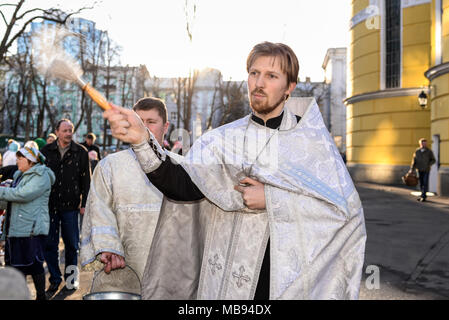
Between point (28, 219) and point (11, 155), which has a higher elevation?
point (11, 155)

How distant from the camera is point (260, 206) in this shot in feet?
6.98

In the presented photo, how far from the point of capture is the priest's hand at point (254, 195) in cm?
211

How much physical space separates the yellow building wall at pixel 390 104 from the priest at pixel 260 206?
66.7 feet

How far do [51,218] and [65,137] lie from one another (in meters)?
1.10

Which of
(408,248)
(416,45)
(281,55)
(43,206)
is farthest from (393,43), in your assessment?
(281,55)

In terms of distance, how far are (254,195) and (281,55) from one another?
2.40 ft

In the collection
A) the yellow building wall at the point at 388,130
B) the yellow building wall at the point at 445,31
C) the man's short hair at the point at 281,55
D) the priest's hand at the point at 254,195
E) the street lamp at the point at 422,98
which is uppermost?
the yellow building wall at the point at 445,31

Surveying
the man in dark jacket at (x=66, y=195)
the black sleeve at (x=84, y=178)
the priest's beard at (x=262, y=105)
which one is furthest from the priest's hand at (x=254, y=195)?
the black sleeve at (x=84, y=178)

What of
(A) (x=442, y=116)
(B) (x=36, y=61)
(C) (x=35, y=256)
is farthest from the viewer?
(A) (x=442, y=116)

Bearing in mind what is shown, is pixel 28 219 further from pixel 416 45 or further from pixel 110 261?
pixel 416 45

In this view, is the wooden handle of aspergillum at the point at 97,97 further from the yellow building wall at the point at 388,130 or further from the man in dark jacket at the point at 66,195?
the yellow building wall at the point at 388,130
